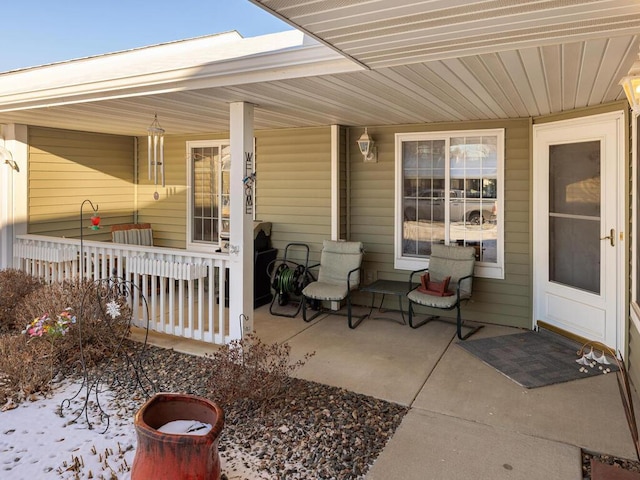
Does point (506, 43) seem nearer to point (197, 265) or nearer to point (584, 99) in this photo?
point (584, 99)

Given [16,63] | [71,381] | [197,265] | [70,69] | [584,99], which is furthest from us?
[16,63]

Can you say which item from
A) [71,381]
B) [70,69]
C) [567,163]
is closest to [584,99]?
[567,163]

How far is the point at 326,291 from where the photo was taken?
5238 mm

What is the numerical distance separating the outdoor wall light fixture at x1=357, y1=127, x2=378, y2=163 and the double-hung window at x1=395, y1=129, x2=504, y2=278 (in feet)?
0.95

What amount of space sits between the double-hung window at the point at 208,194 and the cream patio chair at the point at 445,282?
9.48 ft

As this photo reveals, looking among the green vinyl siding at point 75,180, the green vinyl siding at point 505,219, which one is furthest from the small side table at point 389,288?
the green vinyl siding at point 75,180

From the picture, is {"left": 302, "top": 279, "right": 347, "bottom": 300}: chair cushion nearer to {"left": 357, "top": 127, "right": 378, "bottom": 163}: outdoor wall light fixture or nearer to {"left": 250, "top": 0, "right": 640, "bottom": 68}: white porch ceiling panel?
{"left": 357, "top": 127, "right": 378, "bottom": 163}: outdoor wall light fixture

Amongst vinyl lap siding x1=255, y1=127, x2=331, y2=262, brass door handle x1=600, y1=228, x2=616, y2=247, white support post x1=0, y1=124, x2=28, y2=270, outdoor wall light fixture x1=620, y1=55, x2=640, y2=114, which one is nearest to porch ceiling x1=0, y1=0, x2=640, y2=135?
outdoor wall light fixture x1=620, y1=55, x2=640, y2=114

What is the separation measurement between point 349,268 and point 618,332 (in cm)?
270

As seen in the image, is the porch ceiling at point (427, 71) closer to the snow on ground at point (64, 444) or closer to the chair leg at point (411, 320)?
the chair leg at point (411, 320)

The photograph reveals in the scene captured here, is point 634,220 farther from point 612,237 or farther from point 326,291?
Result: point 326,291

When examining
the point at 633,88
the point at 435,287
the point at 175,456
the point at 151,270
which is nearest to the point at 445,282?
the point at 435,287

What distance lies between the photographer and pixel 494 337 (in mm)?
4844

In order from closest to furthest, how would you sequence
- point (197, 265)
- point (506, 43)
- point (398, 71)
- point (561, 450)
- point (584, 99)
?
point (506, 43)
point (561, 450)
point (398, 71)
point (584, 99)
point (197, 265)
